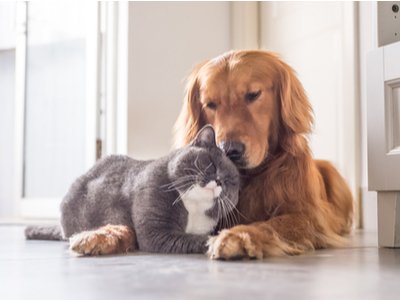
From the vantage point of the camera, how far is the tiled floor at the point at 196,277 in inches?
33.4

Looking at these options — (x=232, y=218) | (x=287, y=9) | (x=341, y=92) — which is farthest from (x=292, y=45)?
(x=232, y=218)

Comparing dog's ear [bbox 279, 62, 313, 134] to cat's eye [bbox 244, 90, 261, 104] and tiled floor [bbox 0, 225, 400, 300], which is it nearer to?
cat's eye [bbox 244, 90, 261, 104]

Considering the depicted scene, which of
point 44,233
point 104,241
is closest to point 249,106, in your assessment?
point 104,241

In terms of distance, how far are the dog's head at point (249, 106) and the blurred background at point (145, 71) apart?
71 cm

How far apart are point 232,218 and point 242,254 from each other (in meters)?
0.21

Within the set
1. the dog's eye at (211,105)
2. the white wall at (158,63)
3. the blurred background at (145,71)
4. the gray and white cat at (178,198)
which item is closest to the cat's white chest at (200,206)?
the gray and white cat at (178,198)

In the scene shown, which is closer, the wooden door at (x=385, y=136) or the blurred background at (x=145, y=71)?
the wooden door at (x=385, y=136)

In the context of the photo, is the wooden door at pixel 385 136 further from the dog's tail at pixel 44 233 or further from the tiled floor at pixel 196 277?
the dog's tail at pixel 44 233

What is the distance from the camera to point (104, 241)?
1.30 metres

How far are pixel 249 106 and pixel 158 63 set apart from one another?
4.19 ft

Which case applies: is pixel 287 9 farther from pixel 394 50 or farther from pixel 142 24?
pixel 394 50

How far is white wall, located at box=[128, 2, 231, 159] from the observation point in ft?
8.43

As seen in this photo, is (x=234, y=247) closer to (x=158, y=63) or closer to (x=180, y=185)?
(x=180, y=185)

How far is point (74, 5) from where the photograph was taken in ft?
10.4
